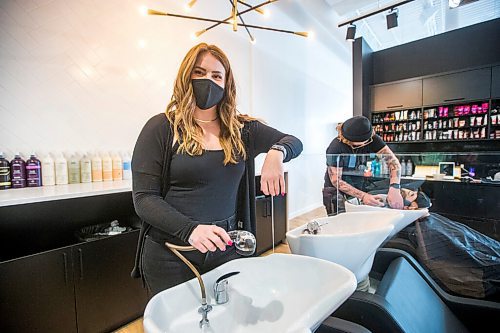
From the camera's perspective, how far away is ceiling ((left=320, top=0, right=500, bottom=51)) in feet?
13.9

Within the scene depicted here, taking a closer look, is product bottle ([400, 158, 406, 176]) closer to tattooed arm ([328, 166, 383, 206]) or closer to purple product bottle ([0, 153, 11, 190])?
tattooed arm ([328, 166, 383, 206])

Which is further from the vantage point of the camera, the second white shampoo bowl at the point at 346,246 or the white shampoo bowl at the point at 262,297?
the second white shampoo bowl at the point at 346,246

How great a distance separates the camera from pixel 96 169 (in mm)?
2283

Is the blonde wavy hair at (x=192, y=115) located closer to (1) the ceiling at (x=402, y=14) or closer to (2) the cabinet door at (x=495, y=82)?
(1) the ceiling at (x=402, y=14)

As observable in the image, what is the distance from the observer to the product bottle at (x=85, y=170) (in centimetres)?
221

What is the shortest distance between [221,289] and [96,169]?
196 centimetres

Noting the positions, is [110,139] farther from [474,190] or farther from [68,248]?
[474,190]

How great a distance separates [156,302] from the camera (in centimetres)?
65

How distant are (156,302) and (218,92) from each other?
69 centimetres

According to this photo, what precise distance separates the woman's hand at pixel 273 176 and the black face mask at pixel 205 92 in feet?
0.96

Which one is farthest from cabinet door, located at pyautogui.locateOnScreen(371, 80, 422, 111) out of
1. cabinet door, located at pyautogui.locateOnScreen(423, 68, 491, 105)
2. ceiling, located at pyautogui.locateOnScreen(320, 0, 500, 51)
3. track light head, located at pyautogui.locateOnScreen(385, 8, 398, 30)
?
track light head, located at pyautogui.locateOnScreen(385, 8, 398, 30)

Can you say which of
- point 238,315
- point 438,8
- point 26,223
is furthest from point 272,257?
point 438,8

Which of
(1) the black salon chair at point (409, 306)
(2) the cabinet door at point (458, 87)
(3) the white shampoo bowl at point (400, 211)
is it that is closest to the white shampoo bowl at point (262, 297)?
(1) the black salon chair at point (409, 306)

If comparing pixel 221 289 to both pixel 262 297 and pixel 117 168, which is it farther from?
pixel 117 168
